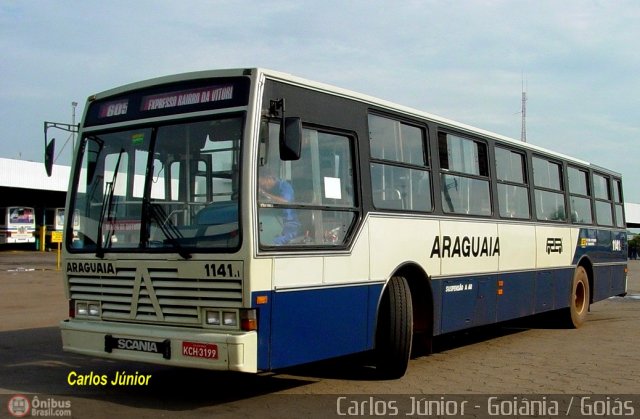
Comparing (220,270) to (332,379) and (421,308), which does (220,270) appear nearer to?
(332,379)

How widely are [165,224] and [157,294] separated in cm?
65

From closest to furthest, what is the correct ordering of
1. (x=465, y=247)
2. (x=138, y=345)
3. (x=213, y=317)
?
1. (x=213, y=317)
2. (x=138, y=345)
3. (x=465, y=247)

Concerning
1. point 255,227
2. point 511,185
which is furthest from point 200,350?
point 511,185

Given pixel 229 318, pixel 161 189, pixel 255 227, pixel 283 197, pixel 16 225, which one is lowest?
pixel 229 318

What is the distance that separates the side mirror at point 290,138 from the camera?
6617 mm

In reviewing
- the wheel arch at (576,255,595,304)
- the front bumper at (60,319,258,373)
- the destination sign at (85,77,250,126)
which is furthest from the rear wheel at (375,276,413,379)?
the wheel arch at (576,255,595,304)

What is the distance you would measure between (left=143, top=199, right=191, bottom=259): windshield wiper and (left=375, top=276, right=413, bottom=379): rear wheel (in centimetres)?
249

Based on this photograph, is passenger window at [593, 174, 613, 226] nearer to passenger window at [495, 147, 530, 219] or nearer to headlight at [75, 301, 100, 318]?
passenger window at [495, 147, 530, 219]

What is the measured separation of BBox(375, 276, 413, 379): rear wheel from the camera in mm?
8203

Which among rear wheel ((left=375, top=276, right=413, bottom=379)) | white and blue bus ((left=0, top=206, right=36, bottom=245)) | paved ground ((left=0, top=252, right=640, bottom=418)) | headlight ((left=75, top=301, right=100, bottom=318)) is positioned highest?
white and blue bus ((left=0, top=206, right=36, bottom=245))

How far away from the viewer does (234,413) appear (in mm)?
6773

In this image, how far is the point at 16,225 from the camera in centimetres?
4575

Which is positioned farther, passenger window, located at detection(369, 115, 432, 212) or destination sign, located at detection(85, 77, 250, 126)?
passenger window, located at detection(369, 115, 432, 212)

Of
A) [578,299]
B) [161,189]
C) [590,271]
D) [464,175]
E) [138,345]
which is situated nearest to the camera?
[138,345]
